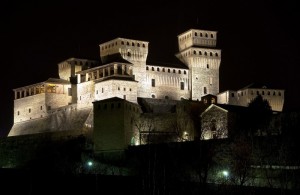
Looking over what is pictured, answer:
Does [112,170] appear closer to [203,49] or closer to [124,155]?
[124,155]

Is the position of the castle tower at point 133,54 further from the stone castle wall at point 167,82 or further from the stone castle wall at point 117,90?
the stone castle wall at point 117,90

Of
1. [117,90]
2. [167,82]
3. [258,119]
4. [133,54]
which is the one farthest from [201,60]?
[258,119]

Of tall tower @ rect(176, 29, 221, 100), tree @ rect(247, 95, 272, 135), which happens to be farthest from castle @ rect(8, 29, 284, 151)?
tree @ rect(247, 95, 272, 135)

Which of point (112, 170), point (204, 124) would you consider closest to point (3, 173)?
point (112, 170)

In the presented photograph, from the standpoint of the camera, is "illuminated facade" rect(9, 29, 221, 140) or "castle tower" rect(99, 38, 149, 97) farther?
"castle tower" rect(99, 38, 149, 97)

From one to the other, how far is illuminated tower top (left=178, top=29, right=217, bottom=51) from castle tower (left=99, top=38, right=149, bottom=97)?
701cm

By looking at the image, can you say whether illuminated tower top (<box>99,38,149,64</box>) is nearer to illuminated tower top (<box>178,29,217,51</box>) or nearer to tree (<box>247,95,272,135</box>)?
illuminated tower top (<box>178,29,217,51</box>)

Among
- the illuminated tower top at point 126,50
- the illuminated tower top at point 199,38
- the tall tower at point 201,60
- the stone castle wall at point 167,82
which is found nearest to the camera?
the illuminated tower top at point 126,50

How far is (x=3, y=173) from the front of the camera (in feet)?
196

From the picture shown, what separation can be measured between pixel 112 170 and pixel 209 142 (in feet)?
28.1

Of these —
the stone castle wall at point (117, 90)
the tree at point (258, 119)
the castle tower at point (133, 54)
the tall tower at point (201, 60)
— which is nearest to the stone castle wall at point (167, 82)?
the tall tower at point (201, 60)

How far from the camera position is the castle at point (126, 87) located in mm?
88062

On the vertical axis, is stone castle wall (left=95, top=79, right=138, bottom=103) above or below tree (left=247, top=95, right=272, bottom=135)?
above

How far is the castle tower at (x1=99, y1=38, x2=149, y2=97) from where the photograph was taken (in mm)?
92125
